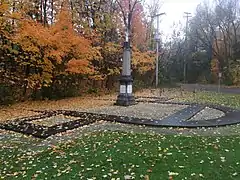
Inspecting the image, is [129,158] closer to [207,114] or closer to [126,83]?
[207,114]

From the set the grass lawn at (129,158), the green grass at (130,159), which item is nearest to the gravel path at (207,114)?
the grass lawn at (129,158)

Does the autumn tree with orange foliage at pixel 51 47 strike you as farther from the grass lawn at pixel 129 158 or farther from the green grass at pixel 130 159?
the green grass at pixel 130 159

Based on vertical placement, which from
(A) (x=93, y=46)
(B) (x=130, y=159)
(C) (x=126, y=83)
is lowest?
(B) (x=130, y=159)

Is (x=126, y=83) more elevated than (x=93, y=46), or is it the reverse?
(x=93, y=46)

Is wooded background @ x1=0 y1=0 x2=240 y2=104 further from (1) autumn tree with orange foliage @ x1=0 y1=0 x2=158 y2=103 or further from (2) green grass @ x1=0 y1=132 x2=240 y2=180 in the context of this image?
(2) green grass @ x1=0 y1=132 x2=240 y2=180

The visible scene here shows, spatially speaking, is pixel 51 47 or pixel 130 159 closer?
pixel 130 159

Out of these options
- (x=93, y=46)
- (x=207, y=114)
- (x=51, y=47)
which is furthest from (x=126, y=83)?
(x=93, y=46)

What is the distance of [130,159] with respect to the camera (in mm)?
5035

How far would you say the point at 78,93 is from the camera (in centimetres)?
1836

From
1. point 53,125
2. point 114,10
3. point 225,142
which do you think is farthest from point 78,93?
point 225,142

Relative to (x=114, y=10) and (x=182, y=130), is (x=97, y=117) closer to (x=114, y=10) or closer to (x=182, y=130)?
(x=182, y=130)

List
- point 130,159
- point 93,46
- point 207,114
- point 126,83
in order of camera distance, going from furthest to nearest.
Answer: point 93,46
point 126,83
point 207,114
point 130,159

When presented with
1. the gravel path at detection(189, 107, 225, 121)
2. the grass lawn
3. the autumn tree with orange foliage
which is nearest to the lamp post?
the autumn tree with orange foliage

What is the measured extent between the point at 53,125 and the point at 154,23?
24522 mm
